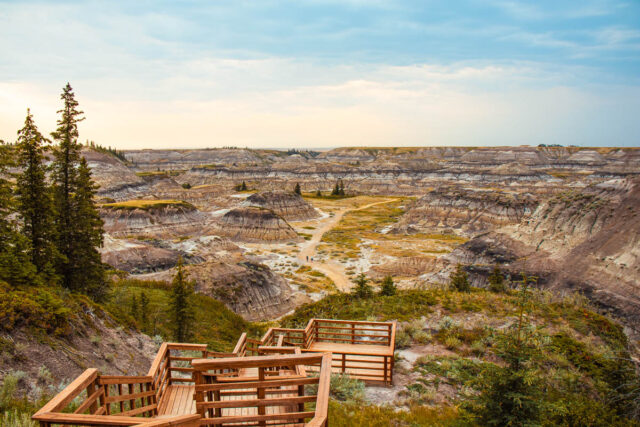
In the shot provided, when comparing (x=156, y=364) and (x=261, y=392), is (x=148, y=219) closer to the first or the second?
(x=156, y=364)

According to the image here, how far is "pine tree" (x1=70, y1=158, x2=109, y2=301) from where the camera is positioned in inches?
744

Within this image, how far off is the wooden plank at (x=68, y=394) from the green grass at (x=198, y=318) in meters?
11.7

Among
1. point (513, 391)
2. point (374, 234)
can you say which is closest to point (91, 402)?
point (513, 391)

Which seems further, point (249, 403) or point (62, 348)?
point (62, 348)

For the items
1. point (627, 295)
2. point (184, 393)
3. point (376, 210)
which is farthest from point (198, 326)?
point (376, 210)

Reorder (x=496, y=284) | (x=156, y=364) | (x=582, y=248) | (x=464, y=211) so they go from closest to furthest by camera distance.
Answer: (x=156, y=364)
(x=496, y=284)
(x=582, y=248)
(x=464, y=211)

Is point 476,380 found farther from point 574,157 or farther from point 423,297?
point 574,157

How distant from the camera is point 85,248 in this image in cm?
1928

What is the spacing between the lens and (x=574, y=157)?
188 meters

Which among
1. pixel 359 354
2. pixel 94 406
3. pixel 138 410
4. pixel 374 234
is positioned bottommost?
pixel 374 234

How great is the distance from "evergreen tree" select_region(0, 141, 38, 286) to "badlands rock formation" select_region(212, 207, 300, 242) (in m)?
55.7

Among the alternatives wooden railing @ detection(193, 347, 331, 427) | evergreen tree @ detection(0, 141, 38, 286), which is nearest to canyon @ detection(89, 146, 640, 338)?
evergreen tree @ detection(0, 141, 38, 286)

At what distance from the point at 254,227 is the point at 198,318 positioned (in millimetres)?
50450

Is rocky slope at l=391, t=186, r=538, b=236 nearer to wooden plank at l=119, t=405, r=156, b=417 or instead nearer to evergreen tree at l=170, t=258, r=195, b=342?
evergreen tree at l=170, t=258, r=195, b=342
